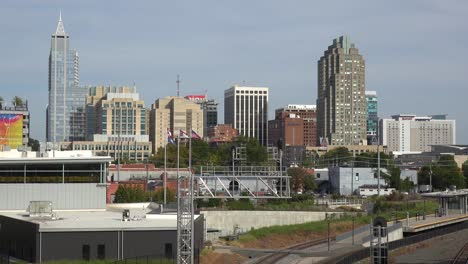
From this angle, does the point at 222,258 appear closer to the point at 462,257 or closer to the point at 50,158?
the point at 50,158

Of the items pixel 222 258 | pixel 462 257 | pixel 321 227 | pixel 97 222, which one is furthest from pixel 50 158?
pixel 462 257

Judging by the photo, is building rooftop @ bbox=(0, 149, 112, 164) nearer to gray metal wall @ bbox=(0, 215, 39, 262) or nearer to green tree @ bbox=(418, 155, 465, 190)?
gray metal wall @ bbox=(0, 215, 39, 262)

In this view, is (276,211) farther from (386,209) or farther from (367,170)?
(367,170)

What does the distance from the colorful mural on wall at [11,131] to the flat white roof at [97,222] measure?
166 ft

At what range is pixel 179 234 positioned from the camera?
165 ft

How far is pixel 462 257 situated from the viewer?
72.0 m

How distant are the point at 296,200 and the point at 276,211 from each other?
23004mm

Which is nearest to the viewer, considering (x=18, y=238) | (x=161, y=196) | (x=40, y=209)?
(x=18, y=238)

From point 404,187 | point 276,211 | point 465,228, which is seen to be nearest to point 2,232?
point 276,211

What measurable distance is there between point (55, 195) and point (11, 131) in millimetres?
50535

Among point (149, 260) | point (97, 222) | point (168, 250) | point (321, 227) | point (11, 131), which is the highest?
point (11, 131)

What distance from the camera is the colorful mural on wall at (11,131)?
379 ft

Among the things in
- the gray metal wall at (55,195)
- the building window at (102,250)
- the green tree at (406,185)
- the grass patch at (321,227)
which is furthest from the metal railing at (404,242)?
the green tree at (406,185)

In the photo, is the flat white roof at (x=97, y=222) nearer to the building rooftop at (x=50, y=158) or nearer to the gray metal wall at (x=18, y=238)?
the gray metal wall at (x=18, y=238)
